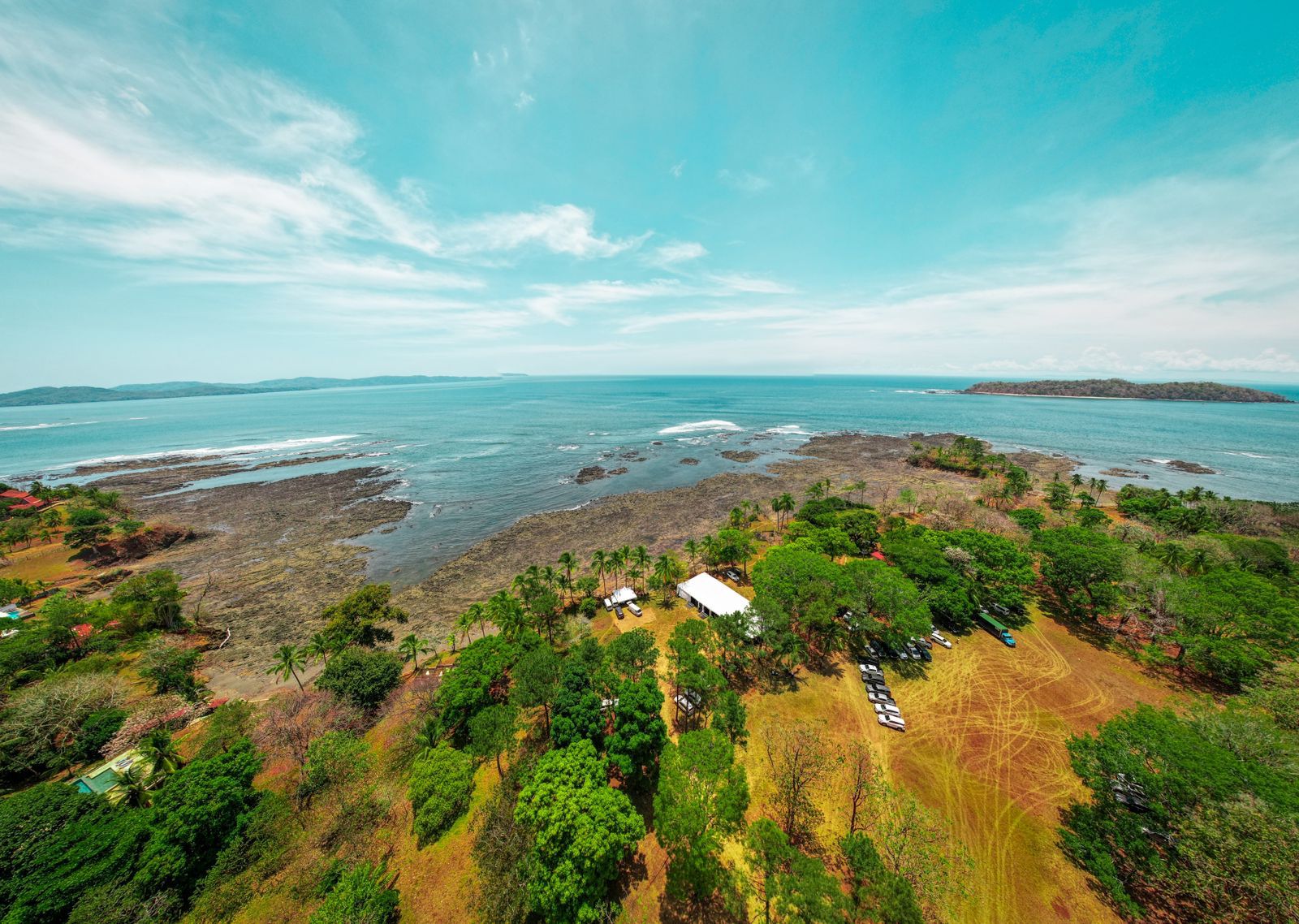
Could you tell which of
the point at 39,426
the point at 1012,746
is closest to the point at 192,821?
the point at 1012,746

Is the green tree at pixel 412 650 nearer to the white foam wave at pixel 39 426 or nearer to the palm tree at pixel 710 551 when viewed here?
the palm tree at pixel 710 551

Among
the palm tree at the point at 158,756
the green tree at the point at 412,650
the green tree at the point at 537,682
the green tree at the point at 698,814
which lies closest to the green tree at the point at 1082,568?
the green tree at the point at 698,814

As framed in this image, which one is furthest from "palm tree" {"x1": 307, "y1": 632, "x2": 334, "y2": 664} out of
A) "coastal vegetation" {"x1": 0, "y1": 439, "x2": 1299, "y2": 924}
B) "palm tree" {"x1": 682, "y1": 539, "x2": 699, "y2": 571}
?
A: "palm tree" {"x1": 682, "y1": 539, "x2": 699, "y2": 571}

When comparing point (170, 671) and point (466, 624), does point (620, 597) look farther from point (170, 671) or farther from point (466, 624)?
point (170, 671)

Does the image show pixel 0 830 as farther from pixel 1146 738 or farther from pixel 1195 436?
pixel 1195 436

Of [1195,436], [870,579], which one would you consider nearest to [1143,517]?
[870,579]

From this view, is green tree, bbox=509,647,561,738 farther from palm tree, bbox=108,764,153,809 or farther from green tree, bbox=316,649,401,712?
palm tree, bbox=108,764,153,809
